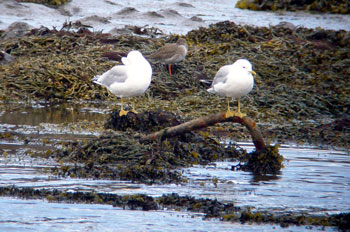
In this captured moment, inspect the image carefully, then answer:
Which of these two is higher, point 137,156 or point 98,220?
point 137,156

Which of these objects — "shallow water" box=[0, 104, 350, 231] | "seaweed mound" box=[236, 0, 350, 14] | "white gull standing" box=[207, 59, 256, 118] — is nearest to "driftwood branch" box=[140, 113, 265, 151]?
"shallow water" box=[0, 104, 350, 231]

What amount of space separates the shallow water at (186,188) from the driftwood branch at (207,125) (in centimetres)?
51

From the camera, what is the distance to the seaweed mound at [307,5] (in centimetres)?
2859

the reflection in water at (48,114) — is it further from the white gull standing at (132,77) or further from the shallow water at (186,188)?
the white gull standing at (132,77)

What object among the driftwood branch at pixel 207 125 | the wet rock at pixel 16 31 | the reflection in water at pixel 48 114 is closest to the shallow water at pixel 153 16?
the wet rock at pixel 16 31

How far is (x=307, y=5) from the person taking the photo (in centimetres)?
2934

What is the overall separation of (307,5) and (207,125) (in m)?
22.7

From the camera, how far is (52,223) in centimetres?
601

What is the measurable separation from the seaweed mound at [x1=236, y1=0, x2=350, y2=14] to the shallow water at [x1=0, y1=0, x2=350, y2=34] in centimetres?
28

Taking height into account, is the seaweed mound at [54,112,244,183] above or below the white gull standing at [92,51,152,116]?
below

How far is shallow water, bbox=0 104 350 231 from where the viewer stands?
6.07 meters

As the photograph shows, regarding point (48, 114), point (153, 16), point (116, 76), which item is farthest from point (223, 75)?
point (153, 16)

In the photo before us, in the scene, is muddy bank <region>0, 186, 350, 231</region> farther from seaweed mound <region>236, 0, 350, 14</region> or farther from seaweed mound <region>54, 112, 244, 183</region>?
seaweed mound <region>236, 0, 350, 14</region>

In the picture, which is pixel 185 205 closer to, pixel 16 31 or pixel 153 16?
pixel 16 31
